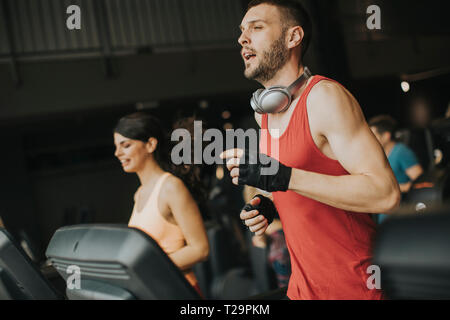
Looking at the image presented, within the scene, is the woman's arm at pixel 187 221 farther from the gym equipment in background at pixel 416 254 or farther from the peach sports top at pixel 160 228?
the gym equipment in background at pixel 416 254

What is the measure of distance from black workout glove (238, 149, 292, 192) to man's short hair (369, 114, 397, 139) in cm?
179

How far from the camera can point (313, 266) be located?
3.62 ft

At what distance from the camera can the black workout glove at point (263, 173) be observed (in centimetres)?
83

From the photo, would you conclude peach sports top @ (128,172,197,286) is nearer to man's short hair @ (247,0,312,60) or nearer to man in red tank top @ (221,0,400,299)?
man in red tank top @ (221,0,400,299)

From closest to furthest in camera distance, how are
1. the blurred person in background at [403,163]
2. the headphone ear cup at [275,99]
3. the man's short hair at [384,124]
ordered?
the headphone ear cup at [275,99], the man's short hair at [384,124], the blurred person in background at [403,163]

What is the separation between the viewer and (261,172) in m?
0.83

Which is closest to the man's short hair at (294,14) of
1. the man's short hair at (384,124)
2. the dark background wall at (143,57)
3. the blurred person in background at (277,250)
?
the dark background wall at (143,57)

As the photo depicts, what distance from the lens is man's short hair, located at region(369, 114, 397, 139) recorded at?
2547mm

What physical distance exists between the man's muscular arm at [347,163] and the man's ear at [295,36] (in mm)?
169

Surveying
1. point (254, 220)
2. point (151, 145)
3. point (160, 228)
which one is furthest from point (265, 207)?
point (151, 145)

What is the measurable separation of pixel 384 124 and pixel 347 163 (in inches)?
78.1

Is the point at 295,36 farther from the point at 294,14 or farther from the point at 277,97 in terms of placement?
the point at 277,97

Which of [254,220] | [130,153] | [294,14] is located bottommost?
[254,220]

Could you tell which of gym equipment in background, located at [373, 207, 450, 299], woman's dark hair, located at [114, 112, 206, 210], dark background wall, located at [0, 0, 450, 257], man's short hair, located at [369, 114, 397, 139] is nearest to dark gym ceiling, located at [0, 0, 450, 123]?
dark background wall, located at [0, 0, 450, 257]
